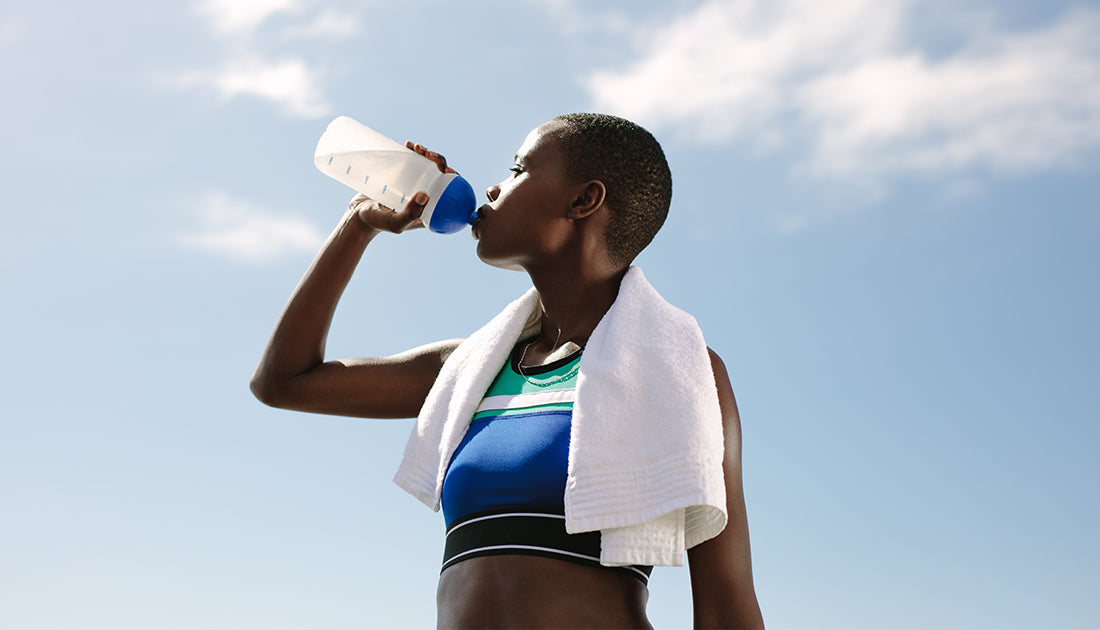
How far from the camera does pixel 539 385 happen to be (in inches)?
114

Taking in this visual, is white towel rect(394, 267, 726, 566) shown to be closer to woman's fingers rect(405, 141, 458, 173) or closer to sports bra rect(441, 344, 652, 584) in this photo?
sports bra rect(441, 344, 652, 584)

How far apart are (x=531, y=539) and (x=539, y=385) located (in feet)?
1.77

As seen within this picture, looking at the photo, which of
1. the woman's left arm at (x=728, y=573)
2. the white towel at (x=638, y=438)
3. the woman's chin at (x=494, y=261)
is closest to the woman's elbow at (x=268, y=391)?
the white towel at (x=638, y=438)

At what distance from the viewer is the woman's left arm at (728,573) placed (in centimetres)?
245

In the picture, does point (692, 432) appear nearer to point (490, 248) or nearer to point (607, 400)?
point (607, 400)

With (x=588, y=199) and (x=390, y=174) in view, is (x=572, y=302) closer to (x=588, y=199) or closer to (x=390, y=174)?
(x=588, y=199)

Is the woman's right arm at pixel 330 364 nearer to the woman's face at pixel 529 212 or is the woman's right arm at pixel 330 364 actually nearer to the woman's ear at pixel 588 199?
the woman's face at pixel 529 212

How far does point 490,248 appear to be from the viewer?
308 centimetres

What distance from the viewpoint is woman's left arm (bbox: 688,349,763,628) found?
8.04ft

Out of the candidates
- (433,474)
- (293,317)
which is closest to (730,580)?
(433,474)

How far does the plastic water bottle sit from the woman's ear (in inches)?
14.3

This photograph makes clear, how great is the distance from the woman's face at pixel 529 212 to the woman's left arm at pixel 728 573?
2.95 ft

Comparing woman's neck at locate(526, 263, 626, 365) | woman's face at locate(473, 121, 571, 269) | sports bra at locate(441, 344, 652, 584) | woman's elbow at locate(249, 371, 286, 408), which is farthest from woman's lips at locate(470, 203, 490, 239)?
woman's elbow at locate(249, 371, 286, 408)

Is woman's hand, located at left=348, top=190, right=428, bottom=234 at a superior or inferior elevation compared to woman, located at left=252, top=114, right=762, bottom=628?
superior
